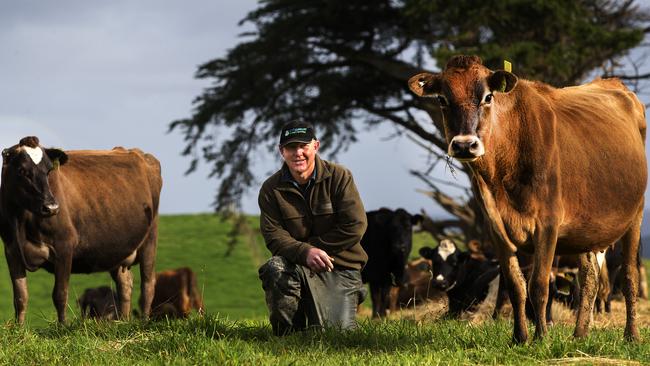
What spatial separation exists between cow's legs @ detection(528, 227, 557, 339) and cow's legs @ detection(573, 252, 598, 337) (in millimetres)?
1046

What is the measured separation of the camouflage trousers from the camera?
6.60m

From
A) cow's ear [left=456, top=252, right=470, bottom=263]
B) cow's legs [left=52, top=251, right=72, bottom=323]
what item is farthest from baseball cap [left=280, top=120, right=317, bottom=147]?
cow's ear [left=456, top=252, right=470, bottom=263]

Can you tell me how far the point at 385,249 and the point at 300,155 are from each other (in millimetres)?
7624

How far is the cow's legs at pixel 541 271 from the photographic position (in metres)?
5.94

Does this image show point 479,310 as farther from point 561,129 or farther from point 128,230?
point 561,129

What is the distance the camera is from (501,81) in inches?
230

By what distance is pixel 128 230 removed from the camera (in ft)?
33.5

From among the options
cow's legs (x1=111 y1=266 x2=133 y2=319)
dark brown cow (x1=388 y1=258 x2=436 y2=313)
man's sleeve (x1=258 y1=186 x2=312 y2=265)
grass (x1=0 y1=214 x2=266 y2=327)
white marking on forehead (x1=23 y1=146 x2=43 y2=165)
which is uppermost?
white marking on forehead (x1=23 y1=146 x2=43 y2=165)

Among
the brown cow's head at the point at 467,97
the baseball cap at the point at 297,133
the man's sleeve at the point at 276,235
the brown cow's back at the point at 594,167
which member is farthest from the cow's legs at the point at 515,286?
the baseball cap at the point at 297,133

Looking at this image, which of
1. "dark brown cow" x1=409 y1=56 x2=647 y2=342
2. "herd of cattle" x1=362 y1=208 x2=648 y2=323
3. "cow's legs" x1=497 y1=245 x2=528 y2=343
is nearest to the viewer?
"dark brown cow" x1=409 y1=56 x2=647 y2=342

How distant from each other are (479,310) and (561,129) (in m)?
5.19

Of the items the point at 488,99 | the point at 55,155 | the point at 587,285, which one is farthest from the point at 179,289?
the point at 488,99

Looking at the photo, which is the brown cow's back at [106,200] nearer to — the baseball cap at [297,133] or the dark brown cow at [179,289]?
the baseball cap at [297,133]

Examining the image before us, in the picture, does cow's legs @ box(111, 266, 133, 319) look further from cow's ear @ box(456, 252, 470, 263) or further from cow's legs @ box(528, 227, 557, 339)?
Answer: cow's legs @ box(528, 227, 557, 339)
